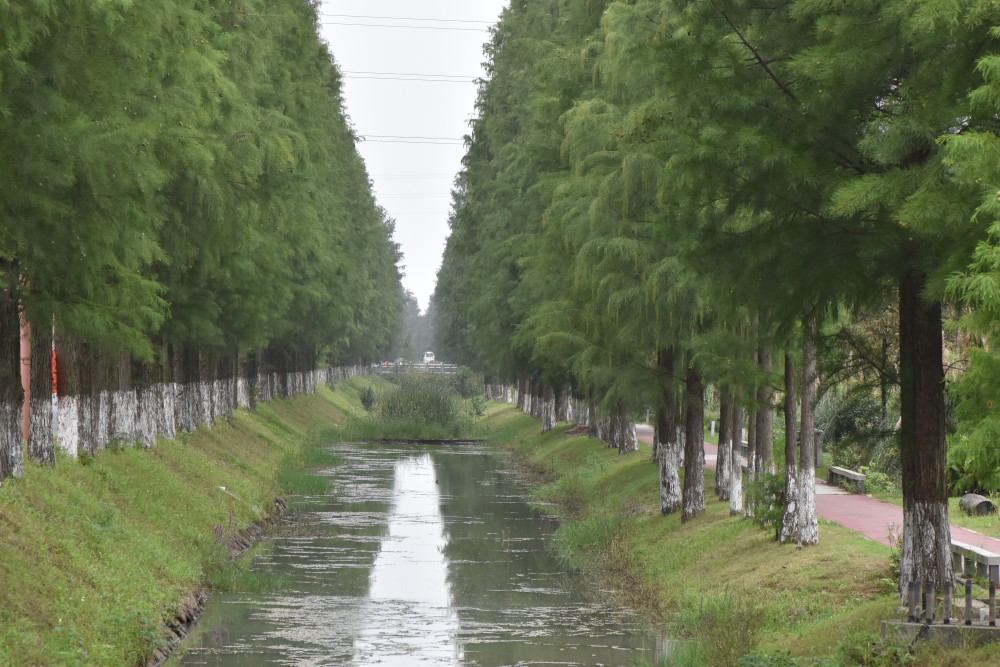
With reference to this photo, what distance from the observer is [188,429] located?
111 feet

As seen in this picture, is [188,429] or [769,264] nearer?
[769,264]

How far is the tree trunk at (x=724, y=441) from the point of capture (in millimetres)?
23516

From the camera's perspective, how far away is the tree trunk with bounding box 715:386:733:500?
23516 millimetres

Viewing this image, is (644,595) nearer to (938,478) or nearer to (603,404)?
(603,404)

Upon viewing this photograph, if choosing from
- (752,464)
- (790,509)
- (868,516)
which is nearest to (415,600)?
(752,464)

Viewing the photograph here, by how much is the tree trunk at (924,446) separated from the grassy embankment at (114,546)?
321 inches

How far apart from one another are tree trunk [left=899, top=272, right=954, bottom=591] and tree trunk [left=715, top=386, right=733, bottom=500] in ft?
30.0

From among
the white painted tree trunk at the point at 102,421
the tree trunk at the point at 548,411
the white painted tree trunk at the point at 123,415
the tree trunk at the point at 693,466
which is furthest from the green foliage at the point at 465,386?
the tree trunk at the point at 693,466

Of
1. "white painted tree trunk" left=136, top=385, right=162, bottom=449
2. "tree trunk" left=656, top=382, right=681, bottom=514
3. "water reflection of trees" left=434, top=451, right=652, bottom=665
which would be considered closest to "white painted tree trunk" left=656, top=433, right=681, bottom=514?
"tree trunk" left=656, top=382, right=681, bottom=514

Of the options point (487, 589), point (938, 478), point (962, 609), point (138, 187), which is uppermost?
point (138, 187)

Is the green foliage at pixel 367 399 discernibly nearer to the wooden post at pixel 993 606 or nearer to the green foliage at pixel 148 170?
the green foliage at pixel 148 170

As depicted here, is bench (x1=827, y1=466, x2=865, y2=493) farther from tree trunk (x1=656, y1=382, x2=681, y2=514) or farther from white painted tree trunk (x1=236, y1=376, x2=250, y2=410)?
white painted tree trunk (x1=236, y1=376, x2=250, y2=410)

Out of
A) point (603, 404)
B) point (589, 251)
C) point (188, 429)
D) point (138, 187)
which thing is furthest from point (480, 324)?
point (138, 187)

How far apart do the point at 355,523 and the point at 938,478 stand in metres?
20.1
